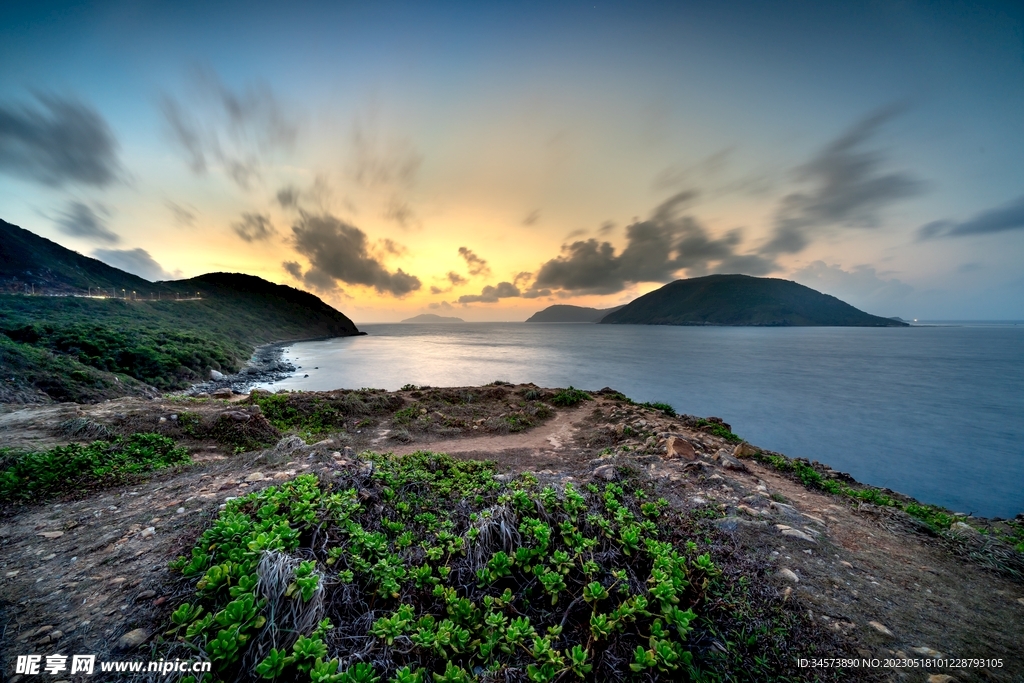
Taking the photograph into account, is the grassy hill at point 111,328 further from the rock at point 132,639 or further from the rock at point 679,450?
the rock at point 679,450

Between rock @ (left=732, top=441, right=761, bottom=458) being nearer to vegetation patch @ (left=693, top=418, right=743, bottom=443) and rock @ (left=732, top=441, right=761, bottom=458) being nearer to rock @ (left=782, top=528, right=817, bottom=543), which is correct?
vegetation patch @ (left=693, top=418, right=743, bottom=443)

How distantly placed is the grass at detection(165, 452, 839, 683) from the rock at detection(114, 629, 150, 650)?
0.57 feet

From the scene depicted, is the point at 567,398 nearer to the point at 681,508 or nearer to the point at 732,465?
the point at 732,465

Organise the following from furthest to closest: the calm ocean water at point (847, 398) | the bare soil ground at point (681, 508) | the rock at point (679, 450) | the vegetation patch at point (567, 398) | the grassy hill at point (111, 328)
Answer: the vegetation patch at point (567, 398)
the grassy hill at point (111, 328)
the calm ocean water at point (847, 398)
the rock at point (679, 450)
the bare soil ground at point (681, 508)

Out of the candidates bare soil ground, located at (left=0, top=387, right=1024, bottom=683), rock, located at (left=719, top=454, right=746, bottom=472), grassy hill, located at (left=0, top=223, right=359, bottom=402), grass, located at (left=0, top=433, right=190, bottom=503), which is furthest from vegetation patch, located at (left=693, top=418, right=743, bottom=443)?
grassy hill, located at (left=0, top=223, right=359, bottom=402)

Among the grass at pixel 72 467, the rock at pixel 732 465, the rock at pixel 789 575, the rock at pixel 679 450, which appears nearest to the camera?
the rock at pixel 789 575

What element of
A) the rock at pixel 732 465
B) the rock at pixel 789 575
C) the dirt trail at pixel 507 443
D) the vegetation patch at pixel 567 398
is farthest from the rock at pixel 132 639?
the vegetation patch at pixel 567 398

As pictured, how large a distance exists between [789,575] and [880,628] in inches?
29.4

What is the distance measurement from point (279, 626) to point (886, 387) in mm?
42708

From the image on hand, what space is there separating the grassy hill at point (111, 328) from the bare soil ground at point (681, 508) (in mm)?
8767

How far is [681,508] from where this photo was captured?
5.37 meters

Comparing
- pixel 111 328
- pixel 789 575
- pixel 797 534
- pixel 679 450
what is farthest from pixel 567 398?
pixel 111 328

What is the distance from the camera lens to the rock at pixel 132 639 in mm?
2584

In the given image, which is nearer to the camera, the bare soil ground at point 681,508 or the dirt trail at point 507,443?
the bare soil ground at point 681,508
